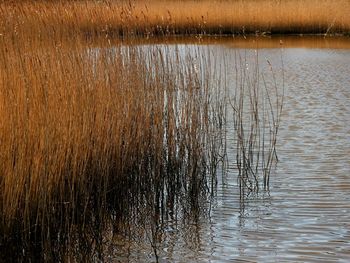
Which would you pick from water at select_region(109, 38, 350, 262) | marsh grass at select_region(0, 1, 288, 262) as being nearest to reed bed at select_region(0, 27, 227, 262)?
marsh grass at select_region(0, 1, 288, 262)

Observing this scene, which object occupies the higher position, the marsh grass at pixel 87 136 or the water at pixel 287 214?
the marsh grass at pixel 87 136

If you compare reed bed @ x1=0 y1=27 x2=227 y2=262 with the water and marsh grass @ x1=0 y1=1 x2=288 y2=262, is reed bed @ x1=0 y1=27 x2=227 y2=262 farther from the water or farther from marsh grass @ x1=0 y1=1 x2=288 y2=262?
the water

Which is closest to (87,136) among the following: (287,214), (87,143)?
(87,143)

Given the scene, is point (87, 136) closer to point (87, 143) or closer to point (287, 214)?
point (87, 143)

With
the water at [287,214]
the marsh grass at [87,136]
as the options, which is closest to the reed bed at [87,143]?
the marsh grass at [87,136]

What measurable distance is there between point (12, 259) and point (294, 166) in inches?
132

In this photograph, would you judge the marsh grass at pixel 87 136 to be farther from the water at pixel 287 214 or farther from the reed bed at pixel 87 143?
the water at pixel 287 214

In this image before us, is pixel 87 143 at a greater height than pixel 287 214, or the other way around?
pixel 87 143

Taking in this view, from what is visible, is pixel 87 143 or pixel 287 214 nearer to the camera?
pixel 87 143

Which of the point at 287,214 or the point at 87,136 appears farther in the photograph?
the point at 287,214

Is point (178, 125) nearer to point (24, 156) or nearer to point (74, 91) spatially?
point (74, 91)

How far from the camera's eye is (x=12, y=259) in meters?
3.72

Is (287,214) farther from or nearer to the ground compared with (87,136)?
nearer to the ground

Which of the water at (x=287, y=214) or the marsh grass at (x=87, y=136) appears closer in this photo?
the marsh grass at (x=87, y=136)
